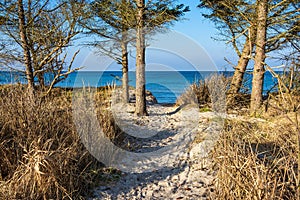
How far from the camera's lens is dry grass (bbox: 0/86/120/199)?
2.68 metres

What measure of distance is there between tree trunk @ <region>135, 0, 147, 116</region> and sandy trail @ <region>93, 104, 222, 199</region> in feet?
2.35

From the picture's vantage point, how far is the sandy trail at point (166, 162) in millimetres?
3115

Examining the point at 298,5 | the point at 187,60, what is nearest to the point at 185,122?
the point at 187,60

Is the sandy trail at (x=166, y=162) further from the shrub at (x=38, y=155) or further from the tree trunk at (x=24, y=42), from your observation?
the tree trunk at (x=24, y=42)

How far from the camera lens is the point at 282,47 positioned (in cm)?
763

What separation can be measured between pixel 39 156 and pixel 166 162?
189 cm

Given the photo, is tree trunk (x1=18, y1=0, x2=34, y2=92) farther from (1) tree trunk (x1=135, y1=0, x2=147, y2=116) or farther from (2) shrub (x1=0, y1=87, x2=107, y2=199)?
(1) tree trunk (x1=135, y1=0, x2=147, y2=116)

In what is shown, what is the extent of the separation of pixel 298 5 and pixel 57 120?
6.12 metres

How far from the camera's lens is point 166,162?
3963 millimetres

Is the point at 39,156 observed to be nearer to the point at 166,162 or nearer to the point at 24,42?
the point at 166,162

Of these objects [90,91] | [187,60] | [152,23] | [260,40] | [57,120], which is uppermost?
[152,23]

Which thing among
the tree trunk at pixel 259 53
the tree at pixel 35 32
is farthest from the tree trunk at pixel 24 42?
the tree trunk at pixel 259 53

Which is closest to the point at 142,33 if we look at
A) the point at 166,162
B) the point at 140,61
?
the point at 140,61

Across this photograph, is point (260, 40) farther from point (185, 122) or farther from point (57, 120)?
point (57, 120)
